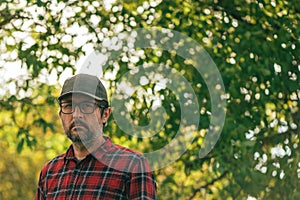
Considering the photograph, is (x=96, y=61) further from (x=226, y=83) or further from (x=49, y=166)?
(x=49, y=166)

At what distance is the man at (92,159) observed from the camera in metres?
3.53

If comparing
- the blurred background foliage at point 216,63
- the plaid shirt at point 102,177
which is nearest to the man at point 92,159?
the plaid shirt at point 102,177

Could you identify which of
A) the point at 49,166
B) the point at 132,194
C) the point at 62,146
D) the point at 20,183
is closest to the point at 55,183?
the point at 49,166

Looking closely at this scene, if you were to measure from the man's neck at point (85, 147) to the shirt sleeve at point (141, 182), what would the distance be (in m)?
0.22

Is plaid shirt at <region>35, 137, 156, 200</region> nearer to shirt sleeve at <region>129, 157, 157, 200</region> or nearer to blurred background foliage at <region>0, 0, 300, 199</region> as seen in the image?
shirt sleeve at <region>129, 157, 157, 200</region>

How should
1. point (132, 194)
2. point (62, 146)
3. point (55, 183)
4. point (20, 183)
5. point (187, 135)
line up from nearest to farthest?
point (132, 194), point (55, 183), point (187, 135), point (62, 146), point (20, 183)

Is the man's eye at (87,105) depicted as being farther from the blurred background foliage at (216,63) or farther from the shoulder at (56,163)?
the blurred background foliage at (216,63)

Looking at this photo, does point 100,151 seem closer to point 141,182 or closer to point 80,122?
point 80,122

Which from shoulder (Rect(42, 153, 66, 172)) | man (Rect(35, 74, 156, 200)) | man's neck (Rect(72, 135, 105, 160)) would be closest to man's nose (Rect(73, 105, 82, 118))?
man (Rect(35, 74, 156, 200))

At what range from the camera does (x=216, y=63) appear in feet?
27.9

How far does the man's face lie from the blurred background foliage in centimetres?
454

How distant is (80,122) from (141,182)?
38cm

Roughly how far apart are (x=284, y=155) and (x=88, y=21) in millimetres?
2442

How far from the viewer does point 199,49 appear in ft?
29.0
